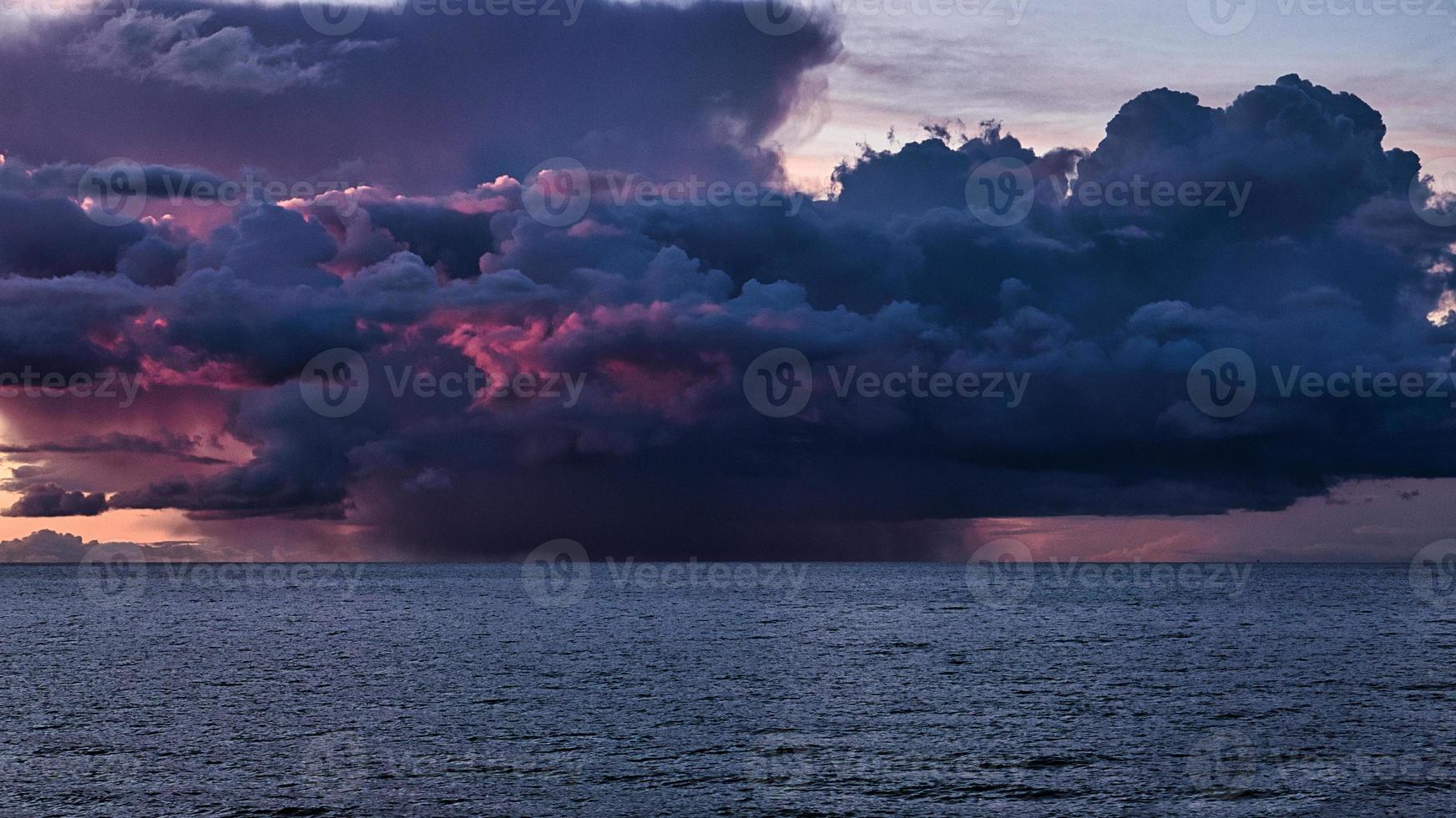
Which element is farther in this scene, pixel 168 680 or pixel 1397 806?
pixel 168 680

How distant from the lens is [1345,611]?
19712 cm

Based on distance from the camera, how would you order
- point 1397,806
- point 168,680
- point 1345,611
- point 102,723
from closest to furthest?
point 1397,806
point 102,723
point 168,680
point 1345,611

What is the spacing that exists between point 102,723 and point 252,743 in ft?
41.7

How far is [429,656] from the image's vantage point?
110000 mm

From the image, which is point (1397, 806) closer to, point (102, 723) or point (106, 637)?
point (102, 723)

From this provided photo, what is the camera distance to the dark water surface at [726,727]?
165 ft

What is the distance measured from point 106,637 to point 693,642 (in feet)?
219

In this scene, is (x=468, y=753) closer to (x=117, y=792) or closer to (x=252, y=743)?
(x=252, y=743)

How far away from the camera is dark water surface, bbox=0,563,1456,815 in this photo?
5016 cm

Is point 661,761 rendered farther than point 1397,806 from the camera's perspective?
Yes

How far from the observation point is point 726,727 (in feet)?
220

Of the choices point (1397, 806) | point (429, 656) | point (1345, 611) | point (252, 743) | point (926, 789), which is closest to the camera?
point (1397, 806)

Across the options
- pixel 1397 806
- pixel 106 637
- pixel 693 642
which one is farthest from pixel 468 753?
pixel 106 637

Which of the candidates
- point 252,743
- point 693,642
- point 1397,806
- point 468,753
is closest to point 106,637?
point 693,642
